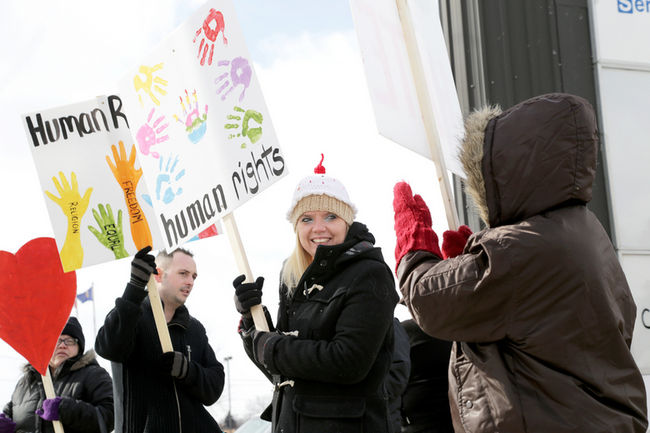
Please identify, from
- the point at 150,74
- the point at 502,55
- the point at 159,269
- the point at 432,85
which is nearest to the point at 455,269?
the point at 432,85

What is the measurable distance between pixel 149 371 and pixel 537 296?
94.0 inches

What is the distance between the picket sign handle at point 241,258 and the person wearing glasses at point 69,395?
2.18 metres

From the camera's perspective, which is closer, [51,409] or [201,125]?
[201,125]

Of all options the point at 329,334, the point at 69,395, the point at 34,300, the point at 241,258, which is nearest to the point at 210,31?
the point at 241,258

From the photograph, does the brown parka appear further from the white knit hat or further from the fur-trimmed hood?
the white knit hat

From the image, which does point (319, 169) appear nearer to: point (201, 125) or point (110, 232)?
point (201, 125)

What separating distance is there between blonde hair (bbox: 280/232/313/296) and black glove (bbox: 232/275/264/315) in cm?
12

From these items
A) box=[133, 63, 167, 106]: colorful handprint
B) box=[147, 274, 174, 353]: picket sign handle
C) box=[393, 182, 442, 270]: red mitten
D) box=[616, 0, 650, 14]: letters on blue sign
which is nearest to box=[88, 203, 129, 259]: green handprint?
box=[147, 274, 174, 353]: picket sign handle

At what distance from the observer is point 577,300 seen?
7.45ft

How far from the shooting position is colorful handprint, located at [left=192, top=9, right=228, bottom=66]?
11.3 ft

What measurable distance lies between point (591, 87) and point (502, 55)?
75 centimetres

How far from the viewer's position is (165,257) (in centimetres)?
445

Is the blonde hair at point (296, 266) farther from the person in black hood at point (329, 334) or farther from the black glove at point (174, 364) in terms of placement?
the black glove at point (174, 364)

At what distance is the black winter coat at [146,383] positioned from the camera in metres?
3.93
